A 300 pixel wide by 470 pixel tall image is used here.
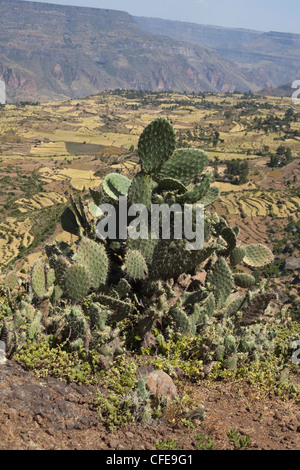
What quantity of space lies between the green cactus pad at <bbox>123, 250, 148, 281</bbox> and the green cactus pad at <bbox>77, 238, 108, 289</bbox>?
30 centimetres

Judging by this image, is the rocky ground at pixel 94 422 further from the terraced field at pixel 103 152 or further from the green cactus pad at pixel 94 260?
the terraced field at pixel 103 152

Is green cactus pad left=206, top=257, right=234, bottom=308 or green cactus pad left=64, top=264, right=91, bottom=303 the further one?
green cactus pad left=206, top=257, right=234, bottom=308

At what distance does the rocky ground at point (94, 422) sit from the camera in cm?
257

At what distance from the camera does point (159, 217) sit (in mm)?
4270

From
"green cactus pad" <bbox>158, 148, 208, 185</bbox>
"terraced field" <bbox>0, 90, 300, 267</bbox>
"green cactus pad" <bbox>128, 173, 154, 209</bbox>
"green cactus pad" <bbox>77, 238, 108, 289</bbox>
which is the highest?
"green cactus pad" <bbox>158, 148, 208, 185</bbox>

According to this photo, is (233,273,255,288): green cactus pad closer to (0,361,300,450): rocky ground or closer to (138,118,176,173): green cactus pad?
(138,118,176,173): green cactus pad

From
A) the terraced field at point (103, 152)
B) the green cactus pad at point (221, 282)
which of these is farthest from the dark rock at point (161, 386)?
the terraced field at point (103, 152)

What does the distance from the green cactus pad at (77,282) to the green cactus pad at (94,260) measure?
140mm

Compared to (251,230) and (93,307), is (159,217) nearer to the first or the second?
(93,307)

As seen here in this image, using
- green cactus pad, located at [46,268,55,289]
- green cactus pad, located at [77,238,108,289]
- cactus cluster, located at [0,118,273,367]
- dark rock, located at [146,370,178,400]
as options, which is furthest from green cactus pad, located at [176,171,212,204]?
dark rock, located at [146,370,178,400]

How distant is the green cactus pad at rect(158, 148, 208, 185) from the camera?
183 inches

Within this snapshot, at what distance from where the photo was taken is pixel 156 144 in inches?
177

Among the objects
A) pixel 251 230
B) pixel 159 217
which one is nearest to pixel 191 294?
pixel 159 217

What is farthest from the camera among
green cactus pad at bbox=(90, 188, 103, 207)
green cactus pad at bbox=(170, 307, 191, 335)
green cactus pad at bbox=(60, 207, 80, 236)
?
green cactus pad at bbox=(60, 207, 80, 236)
